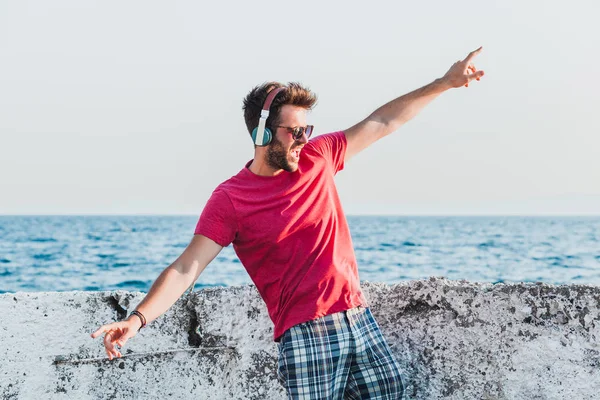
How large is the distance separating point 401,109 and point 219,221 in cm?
99

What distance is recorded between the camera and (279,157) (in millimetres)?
2832

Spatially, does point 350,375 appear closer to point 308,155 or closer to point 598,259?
point 308,155

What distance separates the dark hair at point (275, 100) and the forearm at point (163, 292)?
2.26 ft

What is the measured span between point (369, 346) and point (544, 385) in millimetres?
730

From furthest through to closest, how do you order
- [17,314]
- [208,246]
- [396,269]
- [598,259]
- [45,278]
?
[598,259] < [396,269] < [45,278] < [17,314] < [208,246]

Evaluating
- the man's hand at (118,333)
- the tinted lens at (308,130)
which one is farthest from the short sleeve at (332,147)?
the man's hand at (118,333)

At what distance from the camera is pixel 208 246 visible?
2.80 m

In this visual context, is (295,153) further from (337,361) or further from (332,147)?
(337,361)

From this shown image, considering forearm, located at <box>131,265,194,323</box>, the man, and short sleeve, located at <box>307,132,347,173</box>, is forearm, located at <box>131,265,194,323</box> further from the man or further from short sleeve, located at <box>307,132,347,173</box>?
short sleeve, located at <box>307,132,347,173</box>

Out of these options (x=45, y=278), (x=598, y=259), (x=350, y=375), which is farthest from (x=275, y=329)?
(x=598, y=259)

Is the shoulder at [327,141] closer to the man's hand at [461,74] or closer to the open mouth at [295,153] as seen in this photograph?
the open mouth at [295,153]

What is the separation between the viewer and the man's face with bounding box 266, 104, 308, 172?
2.83 meters

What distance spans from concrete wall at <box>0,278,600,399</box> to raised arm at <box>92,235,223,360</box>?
1.16ft

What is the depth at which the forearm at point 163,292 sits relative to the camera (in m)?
2.61
